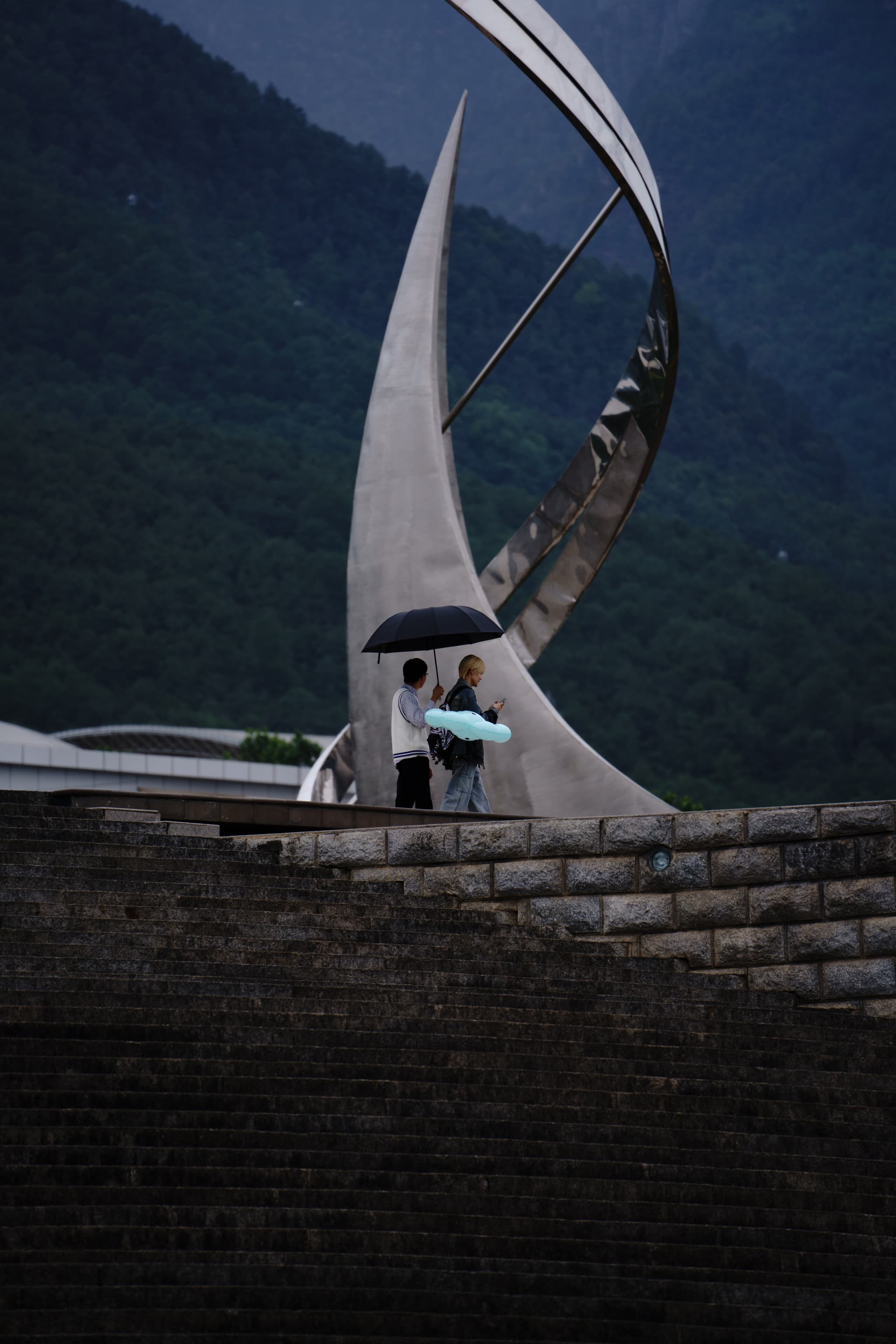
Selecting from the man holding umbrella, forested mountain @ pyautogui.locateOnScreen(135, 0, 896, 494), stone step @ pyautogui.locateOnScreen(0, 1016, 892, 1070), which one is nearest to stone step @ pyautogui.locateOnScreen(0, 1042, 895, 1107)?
stone step @ pyautogui.locateOnScreen(0, 1016, 892, 1070)

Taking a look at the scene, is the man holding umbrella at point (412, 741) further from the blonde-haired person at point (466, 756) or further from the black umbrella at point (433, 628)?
the black umbrella at point (433, 628)

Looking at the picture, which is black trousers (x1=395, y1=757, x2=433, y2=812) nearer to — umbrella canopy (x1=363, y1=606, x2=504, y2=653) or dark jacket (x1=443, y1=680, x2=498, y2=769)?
dark jacket (x1=443, y1=680, x2=498, y2=769)

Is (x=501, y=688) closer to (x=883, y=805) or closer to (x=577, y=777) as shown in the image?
(x=577, y=777)

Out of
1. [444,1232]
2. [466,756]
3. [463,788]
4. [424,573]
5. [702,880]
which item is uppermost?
[424,573]

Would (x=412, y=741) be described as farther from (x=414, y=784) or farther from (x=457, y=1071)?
(x=457, y=1071)

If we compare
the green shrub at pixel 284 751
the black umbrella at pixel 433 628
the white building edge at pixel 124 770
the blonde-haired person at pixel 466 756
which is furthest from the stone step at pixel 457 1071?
the green shrub at pixel 284 751

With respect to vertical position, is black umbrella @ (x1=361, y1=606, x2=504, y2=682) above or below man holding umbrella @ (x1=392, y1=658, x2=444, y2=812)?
above

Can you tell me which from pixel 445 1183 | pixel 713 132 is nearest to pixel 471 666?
pixel 445 1183

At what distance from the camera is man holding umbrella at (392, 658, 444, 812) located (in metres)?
8.30

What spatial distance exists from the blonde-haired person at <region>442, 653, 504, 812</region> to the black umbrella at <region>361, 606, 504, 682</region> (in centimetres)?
28

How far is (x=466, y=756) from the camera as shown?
8273 millimetres

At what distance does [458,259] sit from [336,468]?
18.1 m

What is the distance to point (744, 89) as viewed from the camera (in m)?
93.8

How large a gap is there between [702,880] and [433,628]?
2139 millimetres
